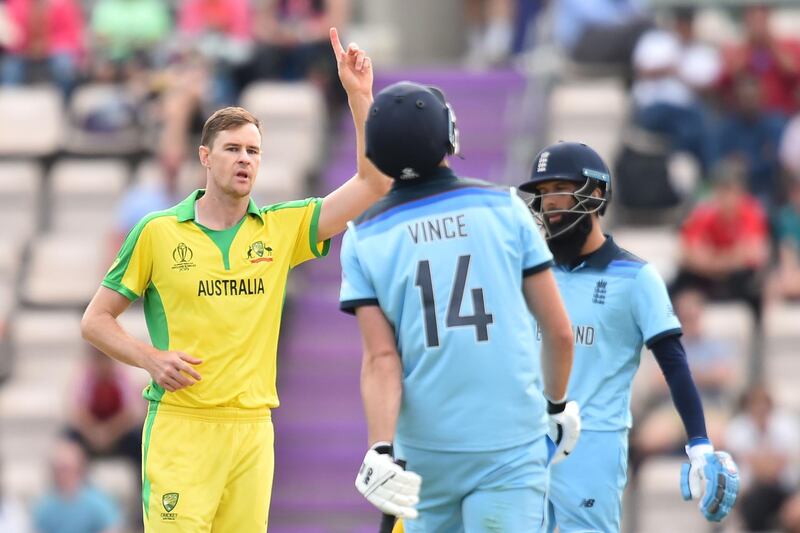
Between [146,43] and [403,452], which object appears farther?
[146,43]

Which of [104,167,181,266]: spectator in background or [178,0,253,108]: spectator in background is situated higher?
[178,0,253,108]: spectator in background

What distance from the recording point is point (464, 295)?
19.8 feet

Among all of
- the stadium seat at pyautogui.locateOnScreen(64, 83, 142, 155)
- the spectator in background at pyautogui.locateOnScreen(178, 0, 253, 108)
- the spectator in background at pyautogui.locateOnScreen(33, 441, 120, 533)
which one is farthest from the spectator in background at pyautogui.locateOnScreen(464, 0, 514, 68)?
the spectator in background at pyautogui.locateOnScreen(33, 441, 120, 533)

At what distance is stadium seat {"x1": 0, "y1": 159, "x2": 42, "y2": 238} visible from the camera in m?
15.4

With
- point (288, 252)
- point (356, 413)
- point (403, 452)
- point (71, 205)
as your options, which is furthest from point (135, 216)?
point (403, 452)

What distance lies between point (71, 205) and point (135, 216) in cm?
135

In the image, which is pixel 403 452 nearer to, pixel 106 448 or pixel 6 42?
pixel 106 448

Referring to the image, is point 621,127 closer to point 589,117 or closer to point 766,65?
point 589,117

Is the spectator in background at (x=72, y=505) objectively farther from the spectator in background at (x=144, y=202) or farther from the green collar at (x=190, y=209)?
the green collar at (x=190, y=209)

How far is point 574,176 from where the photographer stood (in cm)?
733

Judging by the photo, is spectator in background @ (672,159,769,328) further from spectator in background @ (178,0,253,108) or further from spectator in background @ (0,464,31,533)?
spectator in background @ (0,464,31,533)

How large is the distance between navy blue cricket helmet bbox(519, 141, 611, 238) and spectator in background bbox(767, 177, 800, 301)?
684 cm

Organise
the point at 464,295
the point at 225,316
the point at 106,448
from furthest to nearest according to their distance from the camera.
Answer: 1. the point at 106,448
2. the point at 225,316
3. the point at 464,295

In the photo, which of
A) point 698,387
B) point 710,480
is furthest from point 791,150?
point 710,480
